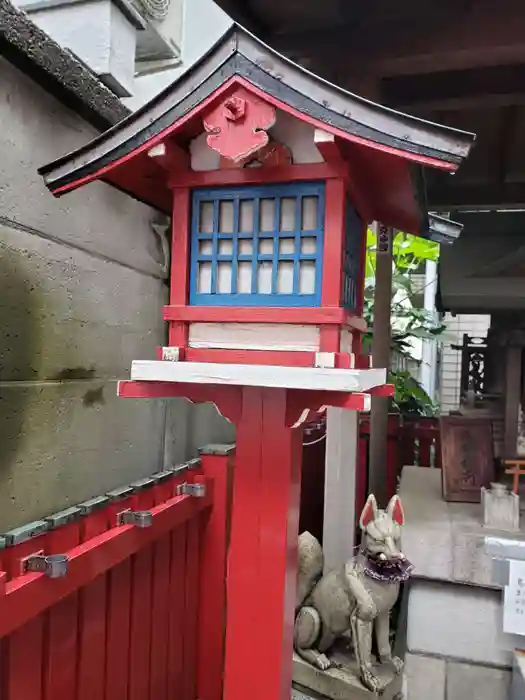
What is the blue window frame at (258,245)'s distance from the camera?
1.65m

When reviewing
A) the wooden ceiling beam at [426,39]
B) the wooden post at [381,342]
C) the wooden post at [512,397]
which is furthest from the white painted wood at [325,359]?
A: the wooden post at [512,397]

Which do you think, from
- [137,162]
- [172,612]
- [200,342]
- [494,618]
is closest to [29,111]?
[137,162]

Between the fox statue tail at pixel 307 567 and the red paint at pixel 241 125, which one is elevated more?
the red paint at pixel 241 125

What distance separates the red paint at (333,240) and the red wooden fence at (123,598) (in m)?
1.26

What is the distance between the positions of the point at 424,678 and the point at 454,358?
361 inches

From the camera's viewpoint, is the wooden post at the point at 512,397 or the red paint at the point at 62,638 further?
the wooden post at the point at 512,397

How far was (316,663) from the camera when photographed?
3314 millimetres

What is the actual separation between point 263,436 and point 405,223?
1024mm

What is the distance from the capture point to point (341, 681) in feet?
10.5

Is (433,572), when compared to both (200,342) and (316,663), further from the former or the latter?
(200,342)

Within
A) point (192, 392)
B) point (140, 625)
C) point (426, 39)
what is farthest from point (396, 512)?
point (426, 39)

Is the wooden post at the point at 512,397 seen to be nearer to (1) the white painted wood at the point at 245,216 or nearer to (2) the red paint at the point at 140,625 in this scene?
(2) the red paint at the point at 140,625

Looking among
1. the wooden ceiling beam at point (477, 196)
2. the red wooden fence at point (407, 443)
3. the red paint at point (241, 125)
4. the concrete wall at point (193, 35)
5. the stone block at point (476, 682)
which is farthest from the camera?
the red wooden fence at point (407, 443)

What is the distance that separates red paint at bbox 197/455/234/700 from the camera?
3.07 m
